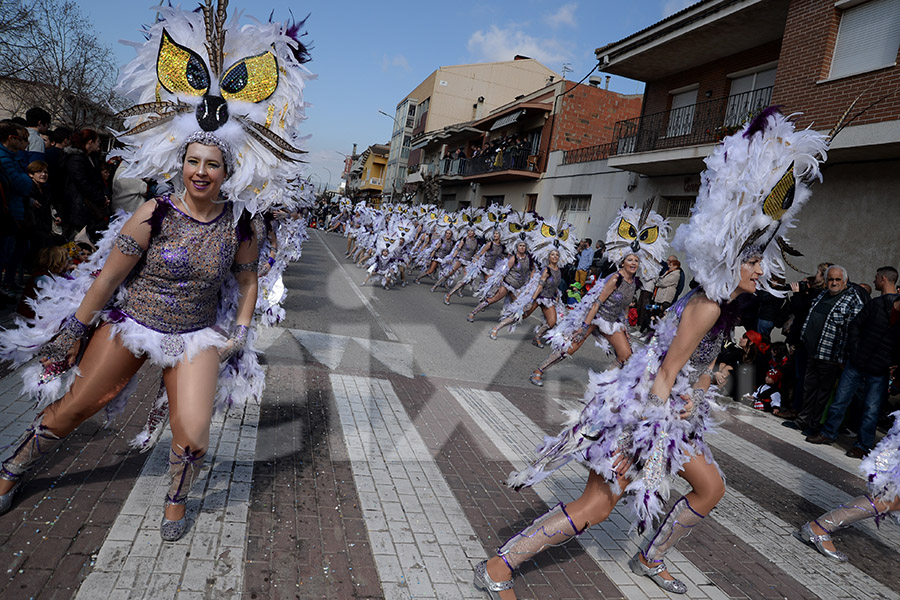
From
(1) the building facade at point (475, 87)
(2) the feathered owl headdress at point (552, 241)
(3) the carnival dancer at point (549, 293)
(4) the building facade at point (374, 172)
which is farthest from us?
(4) the building facade at point (374, 172)

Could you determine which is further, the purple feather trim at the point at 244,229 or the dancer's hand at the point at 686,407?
the purple feather trim at the point at 244,229

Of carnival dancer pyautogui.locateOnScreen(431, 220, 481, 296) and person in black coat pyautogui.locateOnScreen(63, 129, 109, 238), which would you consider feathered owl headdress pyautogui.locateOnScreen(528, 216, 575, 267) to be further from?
person in black coat pyautogui.locateOnScreen(63, 129, 109, 238)

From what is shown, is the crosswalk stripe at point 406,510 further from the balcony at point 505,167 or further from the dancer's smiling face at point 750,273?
the balcony at point 505,167

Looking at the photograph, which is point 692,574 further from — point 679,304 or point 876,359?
point 876,359

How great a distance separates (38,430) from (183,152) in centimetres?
163

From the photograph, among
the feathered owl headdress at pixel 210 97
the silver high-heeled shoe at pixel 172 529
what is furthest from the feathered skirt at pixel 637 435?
the feathered owl headdress at pixel 210 97

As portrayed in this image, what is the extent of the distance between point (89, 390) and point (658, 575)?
3.29 m

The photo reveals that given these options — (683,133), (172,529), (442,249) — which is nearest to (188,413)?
(172,529)

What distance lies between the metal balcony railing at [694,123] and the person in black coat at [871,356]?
24.0ft

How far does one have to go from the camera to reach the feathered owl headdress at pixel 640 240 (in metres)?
8.16

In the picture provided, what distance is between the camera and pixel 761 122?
10.0 ft

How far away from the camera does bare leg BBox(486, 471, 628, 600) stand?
300 centimetres

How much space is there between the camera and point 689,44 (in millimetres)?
15992

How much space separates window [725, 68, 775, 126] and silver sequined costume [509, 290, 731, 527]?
1295cm
